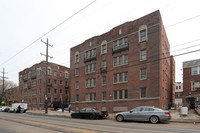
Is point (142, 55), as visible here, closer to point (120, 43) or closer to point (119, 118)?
point (120, 43)

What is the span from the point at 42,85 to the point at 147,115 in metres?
41.3

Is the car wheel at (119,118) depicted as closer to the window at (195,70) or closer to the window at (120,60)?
the window at (120,60)

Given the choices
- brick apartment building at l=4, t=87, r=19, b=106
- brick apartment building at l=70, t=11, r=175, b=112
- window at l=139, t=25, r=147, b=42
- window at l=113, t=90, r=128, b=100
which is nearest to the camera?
brick apartment building at l=70, t=11, r=175, b=112

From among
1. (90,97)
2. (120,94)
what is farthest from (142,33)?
(90,97)

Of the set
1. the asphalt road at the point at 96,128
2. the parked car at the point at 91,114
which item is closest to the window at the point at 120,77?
the parked car at the point at 91,114

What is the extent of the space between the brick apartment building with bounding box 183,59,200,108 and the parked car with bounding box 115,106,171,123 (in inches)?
879

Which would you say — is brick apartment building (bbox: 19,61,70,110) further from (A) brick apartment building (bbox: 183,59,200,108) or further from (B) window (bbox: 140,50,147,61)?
(A) brick apartment building (bbox: 183,59,200,108)

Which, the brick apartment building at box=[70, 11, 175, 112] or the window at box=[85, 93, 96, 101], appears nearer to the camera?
the brick apartment building at box=[70, 11, 175, 112]

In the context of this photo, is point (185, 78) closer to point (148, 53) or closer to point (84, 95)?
point (148, 53)

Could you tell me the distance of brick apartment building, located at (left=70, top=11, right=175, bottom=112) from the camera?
81.3 ft

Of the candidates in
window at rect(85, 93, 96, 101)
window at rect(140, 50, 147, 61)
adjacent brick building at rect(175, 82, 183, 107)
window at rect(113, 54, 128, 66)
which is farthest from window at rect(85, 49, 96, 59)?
adjacent brick building at rect(175, 82, 183, 107)

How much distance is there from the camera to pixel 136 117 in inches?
607

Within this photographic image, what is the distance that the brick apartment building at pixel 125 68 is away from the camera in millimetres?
24766

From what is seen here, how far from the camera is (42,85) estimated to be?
1983 inches
